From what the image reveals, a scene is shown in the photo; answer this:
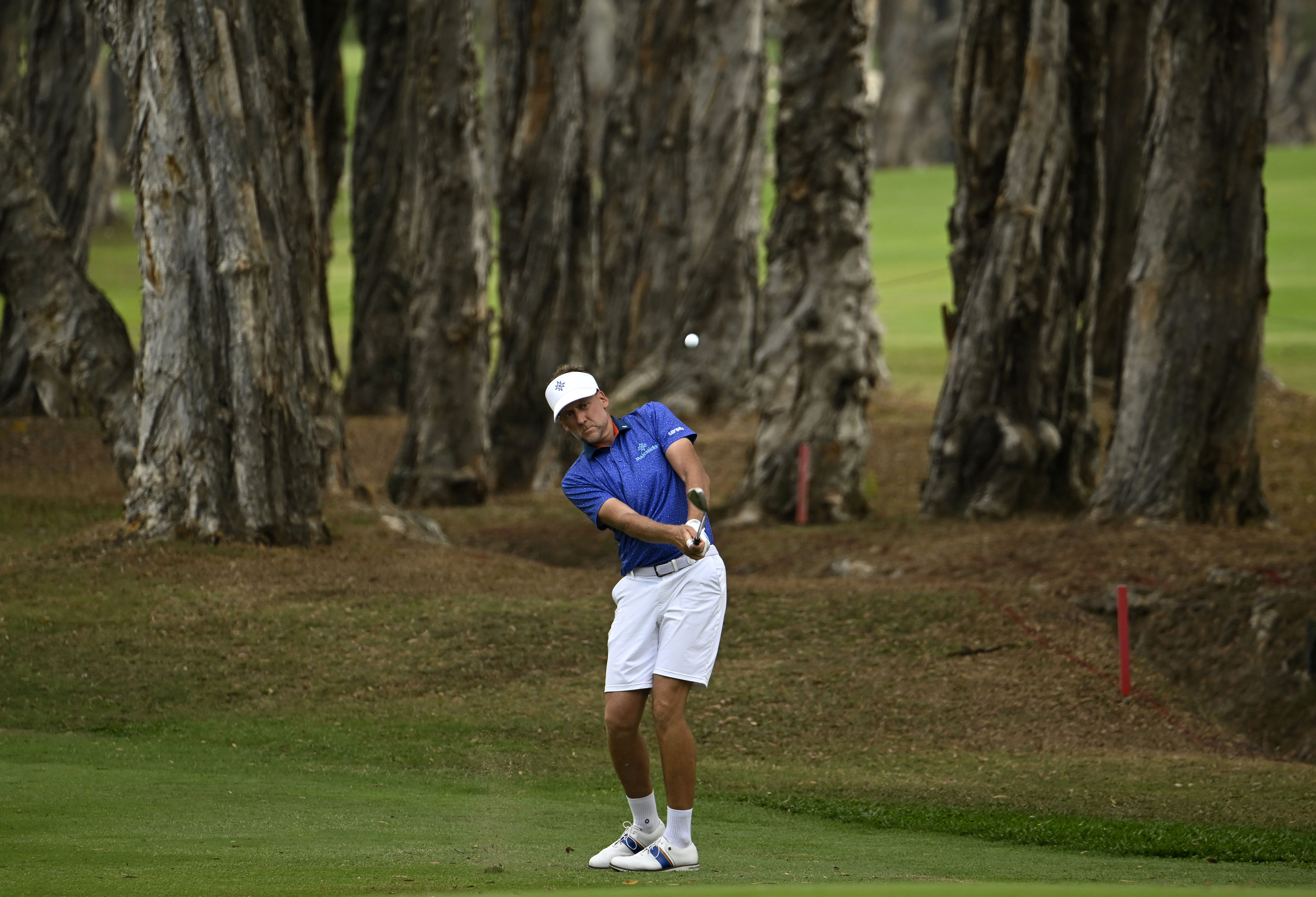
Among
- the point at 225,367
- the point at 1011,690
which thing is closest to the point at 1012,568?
the point at 1011,690

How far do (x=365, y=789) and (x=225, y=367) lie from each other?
5.54 metres

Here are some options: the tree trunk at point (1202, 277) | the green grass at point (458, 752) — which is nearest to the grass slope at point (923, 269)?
the tree trunk at point (1202, 277)

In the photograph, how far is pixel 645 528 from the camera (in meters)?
6.55

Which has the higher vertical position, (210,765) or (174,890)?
(174,890)

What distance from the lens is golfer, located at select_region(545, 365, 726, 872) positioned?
21.8 ft

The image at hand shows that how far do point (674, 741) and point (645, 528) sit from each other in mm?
886

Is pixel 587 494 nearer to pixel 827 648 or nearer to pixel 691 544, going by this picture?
pixel 691 544

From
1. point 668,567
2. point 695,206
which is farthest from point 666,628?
point 695,206

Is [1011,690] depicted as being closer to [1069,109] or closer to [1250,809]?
[1250,809]

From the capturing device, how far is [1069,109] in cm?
1731

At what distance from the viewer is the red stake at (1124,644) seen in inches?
436

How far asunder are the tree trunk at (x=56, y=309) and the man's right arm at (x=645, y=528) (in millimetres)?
10149

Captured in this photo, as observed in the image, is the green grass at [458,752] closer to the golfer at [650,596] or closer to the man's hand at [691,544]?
the golfer at [650,596]

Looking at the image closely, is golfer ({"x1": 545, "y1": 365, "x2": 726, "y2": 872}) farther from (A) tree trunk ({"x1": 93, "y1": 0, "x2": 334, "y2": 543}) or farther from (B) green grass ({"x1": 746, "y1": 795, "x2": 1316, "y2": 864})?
(A) tree trunk ({"x1": 93, "y1": 0, "x2": 334, "y2": 543})
